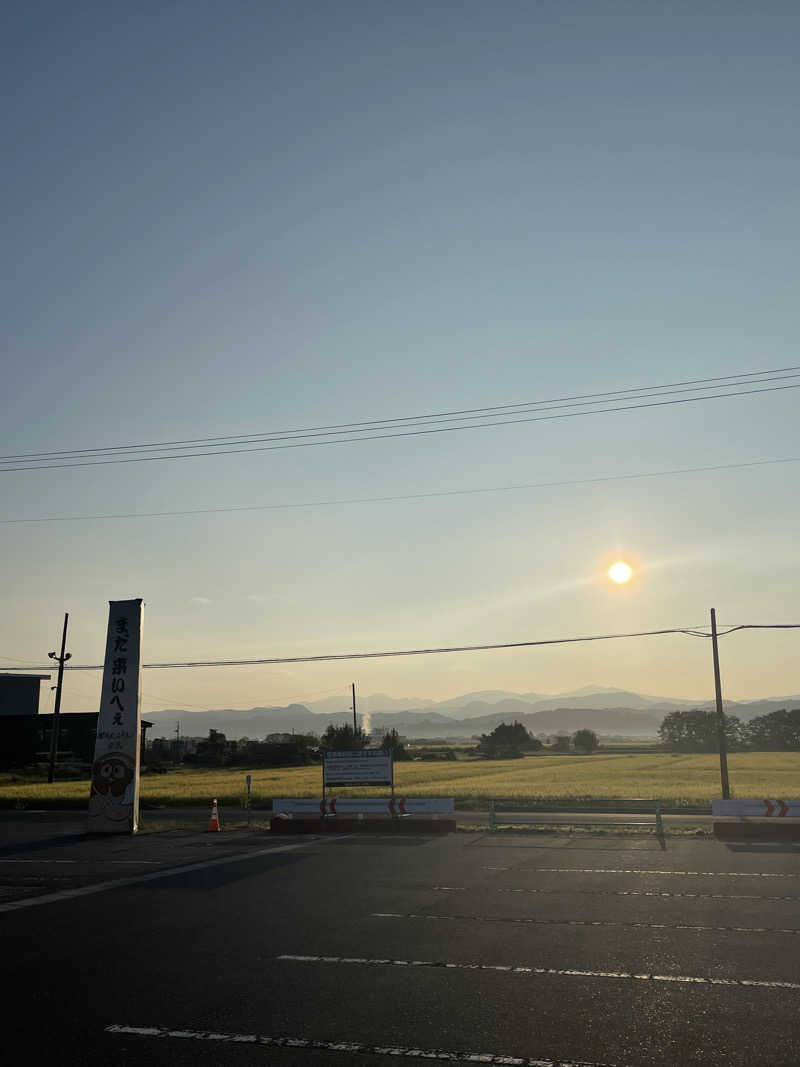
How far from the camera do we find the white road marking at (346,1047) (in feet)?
24.3

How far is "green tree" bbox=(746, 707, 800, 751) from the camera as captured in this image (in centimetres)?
14462

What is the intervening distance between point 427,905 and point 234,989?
573cm

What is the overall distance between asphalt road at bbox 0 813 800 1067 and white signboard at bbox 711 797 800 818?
5479mm

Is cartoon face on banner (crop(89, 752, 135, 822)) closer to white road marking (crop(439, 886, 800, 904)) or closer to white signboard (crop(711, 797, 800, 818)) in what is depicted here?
white road marking (crop(439, 886, 800, 904))

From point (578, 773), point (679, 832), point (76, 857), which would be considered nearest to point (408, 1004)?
point (76, 857)

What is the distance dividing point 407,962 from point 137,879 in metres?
9.77

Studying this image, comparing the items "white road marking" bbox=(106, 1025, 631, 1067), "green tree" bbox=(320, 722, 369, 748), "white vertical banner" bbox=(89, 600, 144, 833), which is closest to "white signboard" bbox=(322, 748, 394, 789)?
"white vertical banner" bbox=(89, 600, 144, 833)

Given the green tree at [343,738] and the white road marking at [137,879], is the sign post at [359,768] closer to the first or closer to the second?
the white road marking at [137,879]

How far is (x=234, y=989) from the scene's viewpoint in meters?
9.75

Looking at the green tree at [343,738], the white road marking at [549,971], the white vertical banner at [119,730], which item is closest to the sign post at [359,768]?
the white vertical banner at [119,730]

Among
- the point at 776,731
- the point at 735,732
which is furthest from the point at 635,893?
the point at 776,731

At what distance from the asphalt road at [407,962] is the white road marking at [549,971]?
41mm

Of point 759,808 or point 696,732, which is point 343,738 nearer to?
point 759,808

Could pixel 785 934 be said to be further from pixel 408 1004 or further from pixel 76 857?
pixel 76 857
